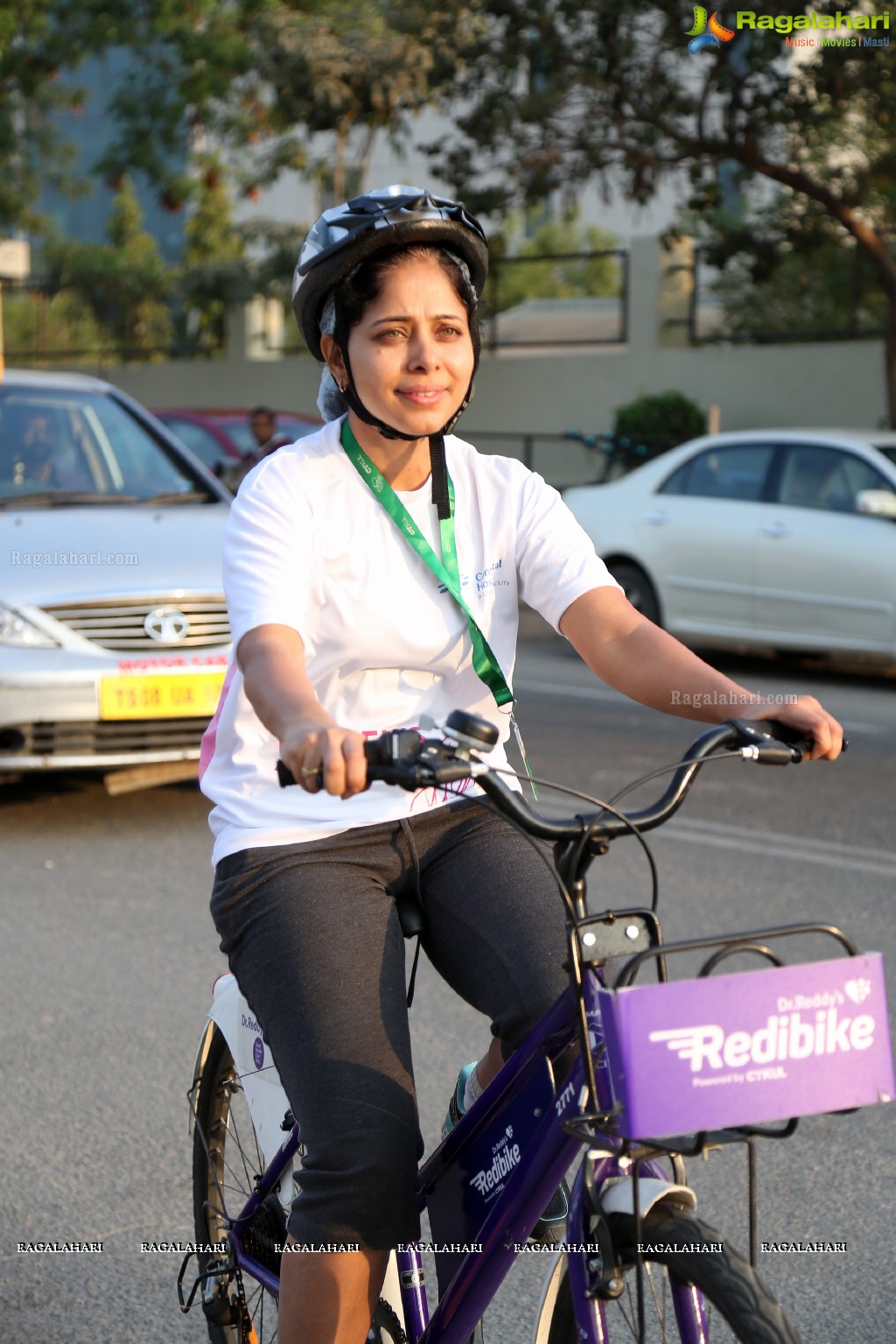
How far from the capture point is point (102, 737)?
6.89m

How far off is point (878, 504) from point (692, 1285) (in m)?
9.18

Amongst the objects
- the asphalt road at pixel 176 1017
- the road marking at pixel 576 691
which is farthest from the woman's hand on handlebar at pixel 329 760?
the road marking at pixel 576 691

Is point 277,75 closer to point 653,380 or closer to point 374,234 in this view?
point 653,380

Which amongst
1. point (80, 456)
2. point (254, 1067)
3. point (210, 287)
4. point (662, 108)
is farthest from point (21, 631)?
point (210, 287)

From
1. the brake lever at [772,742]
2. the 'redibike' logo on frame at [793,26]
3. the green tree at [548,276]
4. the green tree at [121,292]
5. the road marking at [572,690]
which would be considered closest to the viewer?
the brake lever at [772,742]

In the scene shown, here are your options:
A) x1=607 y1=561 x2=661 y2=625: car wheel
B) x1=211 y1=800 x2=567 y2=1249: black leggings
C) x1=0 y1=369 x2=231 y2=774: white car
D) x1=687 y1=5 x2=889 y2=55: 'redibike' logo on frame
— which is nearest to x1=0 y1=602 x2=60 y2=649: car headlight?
x1=0 y1=369 x2=231 y2=774: white car

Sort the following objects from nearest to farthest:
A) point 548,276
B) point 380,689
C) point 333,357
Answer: point 380,689
point 333,357
point 548,276

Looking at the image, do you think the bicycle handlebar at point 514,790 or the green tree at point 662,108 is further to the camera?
the green tree at point 662,108

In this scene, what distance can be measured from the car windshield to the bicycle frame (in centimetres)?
559

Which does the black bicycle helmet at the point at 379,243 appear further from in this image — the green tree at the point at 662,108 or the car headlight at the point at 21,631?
the green tree at the point at 662,108

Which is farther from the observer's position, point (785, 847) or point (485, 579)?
point (785, 847)

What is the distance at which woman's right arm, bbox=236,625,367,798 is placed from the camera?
6.57 feet

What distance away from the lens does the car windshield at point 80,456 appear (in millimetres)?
7855

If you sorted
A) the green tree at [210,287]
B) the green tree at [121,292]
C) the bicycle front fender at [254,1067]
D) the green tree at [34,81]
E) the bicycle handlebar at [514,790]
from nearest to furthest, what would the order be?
the bicycle handlebar at [514,790], the bicycle front fender at [254,1067], the green tree at [34,81], the green tree at [210,287], the green tree at [121,292]
